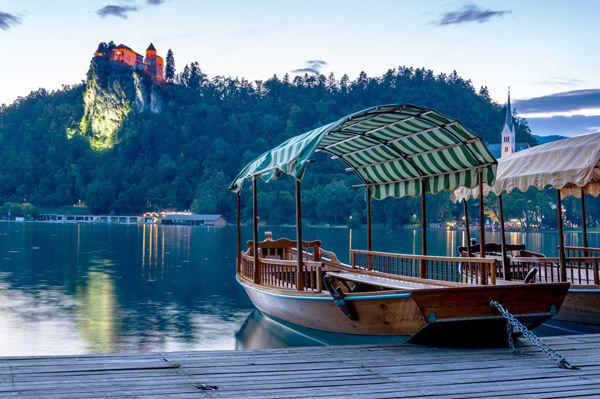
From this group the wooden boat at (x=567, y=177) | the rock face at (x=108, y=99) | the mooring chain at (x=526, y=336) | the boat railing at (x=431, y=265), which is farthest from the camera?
the rock face at (x=108, y=99)

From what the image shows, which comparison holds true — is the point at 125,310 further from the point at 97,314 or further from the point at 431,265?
the point at 431,265

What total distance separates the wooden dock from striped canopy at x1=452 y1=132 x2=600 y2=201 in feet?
13.0

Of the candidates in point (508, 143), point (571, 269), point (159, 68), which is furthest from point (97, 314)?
point (159, 68)

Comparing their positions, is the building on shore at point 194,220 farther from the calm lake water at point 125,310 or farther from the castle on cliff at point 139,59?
the calm lake water at point 125,310

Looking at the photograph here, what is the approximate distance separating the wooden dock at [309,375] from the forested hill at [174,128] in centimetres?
11417

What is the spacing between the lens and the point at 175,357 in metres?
6.42

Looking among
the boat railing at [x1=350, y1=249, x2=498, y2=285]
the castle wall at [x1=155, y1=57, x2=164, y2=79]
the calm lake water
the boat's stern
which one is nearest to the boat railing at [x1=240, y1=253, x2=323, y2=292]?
the calm lake water

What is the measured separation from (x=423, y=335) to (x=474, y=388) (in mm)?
1962

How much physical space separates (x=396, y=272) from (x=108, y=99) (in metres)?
156

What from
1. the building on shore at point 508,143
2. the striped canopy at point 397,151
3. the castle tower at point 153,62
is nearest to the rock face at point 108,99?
the castle tower at point 153,62

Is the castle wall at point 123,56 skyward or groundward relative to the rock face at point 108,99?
skyward

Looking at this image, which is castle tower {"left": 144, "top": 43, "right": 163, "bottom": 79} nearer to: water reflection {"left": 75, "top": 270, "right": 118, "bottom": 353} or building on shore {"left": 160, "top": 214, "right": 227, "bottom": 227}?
building on shore {"left": 160, "top": 214, "right": 227, "bottom": 227}

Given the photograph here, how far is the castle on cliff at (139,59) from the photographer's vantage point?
16071cm

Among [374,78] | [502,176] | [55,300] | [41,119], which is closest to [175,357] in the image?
[502,176]
